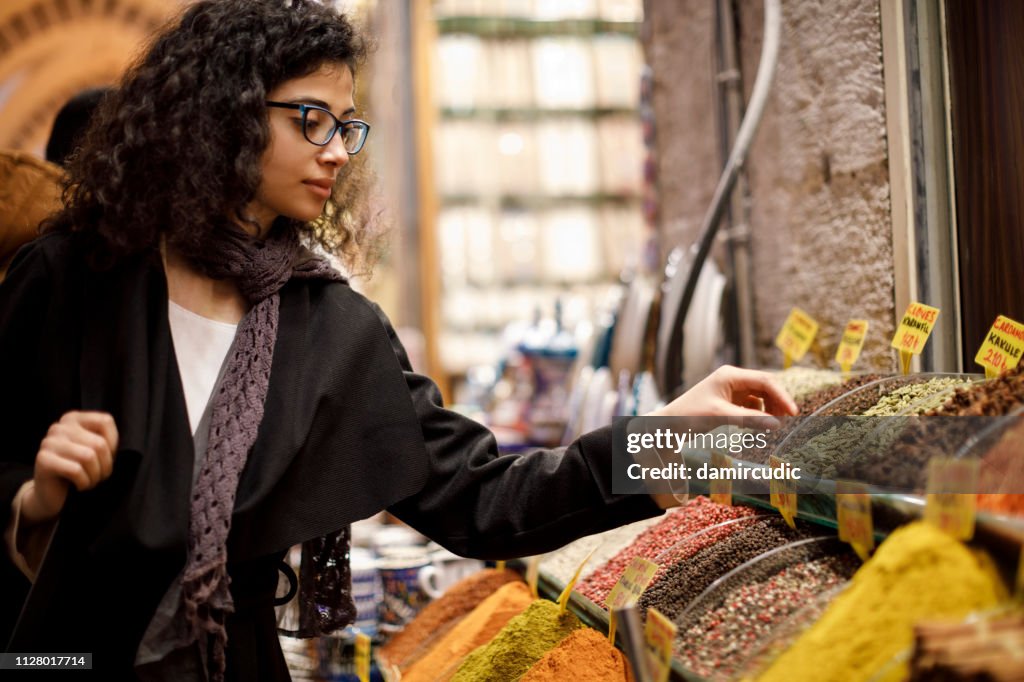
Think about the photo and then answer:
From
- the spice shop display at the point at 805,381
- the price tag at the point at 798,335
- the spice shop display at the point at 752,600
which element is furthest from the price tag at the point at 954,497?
the price tag at the point at 798,335

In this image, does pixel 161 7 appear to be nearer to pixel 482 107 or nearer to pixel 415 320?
pixel 482 107

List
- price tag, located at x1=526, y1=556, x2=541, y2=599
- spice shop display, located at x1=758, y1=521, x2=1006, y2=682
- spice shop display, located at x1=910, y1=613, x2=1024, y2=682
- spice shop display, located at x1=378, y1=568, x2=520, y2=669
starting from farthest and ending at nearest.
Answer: spice shop display, located at x1=378, y1=568, x2=520, y2=669 → price tag, located at x1=526, y1=556, x2=541, y2=599 → spice shop display, located at x1=758, y1=521, x2=1006, y2=682 → spice shop display, located at x1=910, y1=613, x2=1024, y2=682

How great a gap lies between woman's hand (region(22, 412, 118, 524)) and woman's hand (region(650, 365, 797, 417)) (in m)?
0.69

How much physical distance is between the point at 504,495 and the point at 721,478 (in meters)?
0.30

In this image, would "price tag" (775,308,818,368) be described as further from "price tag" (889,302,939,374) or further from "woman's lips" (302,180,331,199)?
"woman's lips" (302,180,331,199)

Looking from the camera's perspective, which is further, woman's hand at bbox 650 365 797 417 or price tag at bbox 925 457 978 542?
woman's hand at bbox 650 365 797 417

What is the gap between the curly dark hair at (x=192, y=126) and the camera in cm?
119

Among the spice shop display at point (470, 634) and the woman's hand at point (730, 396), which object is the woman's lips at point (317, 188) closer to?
the woman's hand at point (730, 396)

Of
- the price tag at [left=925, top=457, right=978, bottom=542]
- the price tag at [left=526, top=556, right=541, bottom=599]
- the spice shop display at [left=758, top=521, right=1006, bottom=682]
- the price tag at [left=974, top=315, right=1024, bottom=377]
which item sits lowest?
the price tag at [left=526, top=556, right=541, bottom=599]

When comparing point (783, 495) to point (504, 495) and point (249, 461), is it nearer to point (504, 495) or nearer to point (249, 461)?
point (504, 495)

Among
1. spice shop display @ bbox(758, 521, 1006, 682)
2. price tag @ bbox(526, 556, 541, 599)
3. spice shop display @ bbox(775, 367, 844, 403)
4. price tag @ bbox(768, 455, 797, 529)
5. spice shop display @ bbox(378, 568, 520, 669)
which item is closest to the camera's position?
spice shop display @ bbox(758, 521, 1006, 682)

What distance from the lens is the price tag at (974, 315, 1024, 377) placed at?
44.3 inches

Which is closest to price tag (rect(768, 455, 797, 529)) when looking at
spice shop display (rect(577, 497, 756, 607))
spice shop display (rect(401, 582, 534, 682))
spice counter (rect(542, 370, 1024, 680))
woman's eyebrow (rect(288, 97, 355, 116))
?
spice counter (rect(542, 370, 1024, 680))

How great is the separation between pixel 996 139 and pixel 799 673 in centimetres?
98
